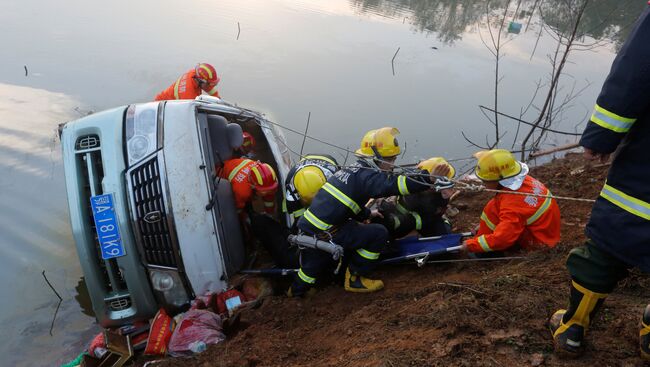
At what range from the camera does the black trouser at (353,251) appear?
11.9ft

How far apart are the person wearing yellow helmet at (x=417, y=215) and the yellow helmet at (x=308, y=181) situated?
901 millimetres

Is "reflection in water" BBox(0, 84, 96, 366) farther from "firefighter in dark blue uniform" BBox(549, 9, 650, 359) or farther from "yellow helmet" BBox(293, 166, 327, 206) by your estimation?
"firefighter in dark blue uniform" BBox(549, 9, 650, 359)

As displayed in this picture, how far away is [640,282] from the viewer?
9.18 feet

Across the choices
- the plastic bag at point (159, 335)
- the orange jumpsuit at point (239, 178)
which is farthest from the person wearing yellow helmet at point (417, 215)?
the plastic bag at point (159, 335)

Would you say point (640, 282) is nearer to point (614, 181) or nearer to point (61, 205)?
point (614, 181)

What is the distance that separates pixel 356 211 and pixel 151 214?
157cm

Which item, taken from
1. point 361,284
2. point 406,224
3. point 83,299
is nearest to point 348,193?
point 361,284

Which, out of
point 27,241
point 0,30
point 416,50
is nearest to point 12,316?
point 27,241

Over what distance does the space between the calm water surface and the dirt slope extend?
2.36m

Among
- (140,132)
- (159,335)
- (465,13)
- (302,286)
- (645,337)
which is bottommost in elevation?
(159,335)

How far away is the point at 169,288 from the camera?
3.38 metres

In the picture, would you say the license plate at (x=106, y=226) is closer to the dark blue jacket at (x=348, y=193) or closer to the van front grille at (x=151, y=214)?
the van front grille at (x=151, y=214)

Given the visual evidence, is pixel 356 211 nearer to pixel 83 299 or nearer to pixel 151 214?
pixel 151 214

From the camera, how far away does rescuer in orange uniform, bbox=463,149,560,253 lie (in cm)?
348
